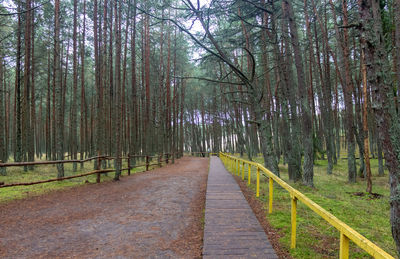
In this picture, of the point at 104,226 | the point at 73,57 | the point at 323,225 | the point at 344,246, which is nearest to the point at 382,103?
the point at 344,246

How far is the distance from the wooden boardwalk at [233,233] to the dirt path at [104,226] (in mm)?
281

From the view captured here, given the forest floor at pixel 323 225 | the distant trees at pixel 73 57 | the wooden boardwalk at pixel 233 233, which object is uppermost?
the distant trees at pixel 73 57

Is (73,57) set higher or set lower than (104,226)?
higher

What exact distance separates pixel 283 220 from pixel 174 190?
4869mm

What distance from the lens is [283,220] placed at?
4809 millimetres

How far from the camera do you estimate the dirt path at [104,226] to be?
146 inches

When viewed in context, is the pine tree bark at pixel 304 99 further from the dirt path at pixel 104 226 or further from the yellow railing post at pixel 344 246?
the yellow railing post at pixel 344 246

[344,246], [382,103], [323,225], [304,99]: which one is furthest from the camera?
[304,99]

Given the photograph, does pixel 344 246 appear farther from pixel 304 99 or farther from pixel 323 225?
pixel 304 99

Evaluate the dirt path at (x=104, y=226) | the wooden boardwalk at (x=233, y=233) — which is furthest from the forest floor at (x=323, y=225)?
the dirt path at (x=104, y=226)

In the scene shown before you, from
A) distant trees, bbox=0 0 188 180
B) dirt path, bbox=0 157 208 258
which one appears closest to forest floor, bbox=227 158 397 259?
dirt path, bbox=0 157 208 258

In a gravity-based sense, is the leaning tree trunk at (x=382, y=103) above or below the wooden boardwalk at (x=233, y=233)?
above

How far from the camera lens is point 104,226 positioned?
192 inches

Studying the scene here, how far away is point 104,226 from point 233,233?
2.89 metres
